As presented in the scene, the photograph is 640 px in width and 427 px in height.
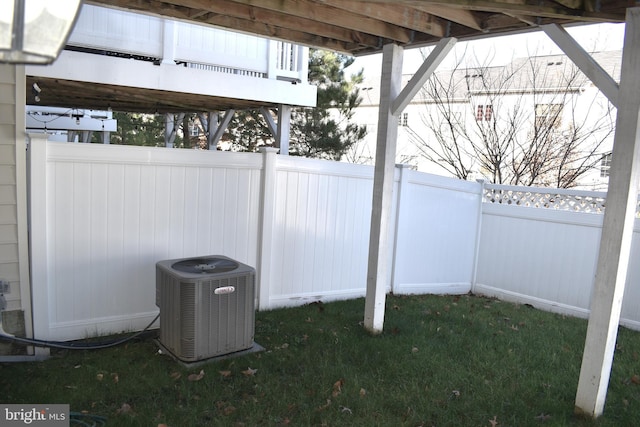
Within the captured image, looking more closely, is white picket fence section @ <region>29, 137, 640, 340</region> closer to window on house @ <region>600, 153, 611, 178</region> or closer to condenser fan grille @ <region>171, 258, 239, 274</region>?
condenser fan grille @ <region>171, 258, 239, 274</region>

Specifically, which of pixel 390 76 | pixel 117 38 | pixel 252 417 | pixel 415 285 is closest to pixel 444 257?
pixel 415 285

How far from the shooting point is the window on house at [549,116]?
31.4ft

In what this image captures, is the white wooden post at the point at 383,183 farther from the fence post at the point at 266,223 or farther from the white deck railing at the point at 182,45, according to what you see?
the white deck railing at the point at 182,45

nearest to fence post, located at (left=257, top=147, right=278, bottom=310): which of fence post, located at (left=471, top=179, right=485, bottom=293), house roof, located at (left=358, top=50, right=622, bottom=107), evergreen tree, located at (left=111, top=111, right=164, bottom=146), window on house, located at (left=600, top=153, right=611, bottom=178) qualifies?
fence post, located at (left=471, top=179, right=485, bottom=293)

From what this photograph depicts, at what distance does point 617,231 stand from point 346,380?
6.75 feet

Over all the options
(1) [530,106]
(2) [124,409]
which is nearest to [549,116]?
(1) [530,106]

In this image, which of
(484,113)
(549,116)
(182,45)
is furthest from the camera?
(484,113)

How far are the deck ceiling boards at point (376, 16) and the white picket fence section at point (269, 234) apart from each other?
1.28m

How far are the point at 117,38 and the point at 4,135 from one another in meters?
2.69

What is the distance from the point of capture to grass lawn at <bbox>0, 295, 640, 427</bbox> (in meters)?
3.12

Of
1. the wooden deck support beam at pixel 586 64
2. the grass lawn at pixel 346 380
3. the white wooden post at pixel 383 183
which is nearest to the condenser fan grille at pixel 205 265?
the grass lawn at pixel 346 380

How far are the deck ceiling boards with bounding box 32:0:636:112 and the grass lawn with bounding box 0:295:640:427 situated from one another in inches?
99.5

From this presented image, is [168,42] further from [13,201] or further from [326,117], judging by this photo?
[326,117]

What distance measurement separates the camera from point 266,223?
16.7ft
